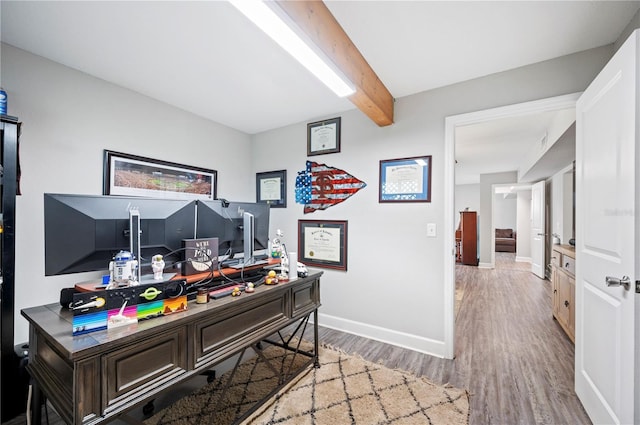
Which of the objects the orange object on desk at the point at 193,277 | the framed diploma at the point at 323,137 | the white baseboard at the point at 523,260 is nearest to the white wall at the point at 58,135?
the orange object on desk at the point at 193,277

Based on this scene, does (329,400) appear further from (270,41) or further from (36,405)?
(270,41)

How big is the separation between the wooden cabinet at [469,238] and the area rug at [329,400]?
20.0 feet

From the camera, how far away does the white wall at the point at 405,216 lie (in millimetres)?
2121

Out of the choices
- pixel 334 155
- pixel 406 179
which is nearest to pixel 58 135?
pixel 334 155

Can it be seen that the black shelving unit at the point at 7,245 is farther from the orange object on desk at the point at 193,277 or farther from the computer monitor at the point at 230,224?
the computer monitor at the point at 230,224

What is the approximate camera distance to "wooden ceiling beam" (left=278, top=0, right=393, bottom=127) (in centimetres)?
138

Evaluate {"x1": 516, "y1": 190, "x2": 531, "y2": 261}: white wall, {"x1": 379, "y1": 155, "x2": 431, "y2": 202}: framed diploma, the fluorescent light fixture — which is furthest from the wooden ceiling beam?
{"x1": 516, "y1": 190, "x2": 531, "y2": 261}: white wall

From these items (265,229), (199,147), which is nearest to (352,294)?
(265,229)

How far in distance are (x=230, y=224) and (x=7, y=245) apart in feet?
4.19

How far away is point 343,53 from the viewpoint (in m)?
1.76

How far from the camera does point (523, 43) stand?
6.06 ft

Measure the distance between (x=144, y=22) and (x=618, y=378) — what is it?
132 inches

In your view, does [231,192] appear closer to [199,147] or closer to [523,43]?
[199,147]

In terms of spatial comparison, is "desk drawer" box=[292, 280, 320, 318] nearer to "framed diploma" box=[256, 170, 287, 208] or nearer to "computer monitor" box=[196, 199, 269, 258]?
"computer monitor" box=[196, 199, 269, 258]
